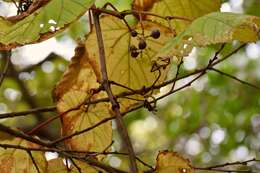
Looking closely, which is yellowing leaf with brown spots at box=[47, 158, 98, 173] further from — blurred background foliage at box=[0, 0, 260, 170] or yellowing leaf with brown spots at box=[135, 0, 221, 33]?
blurred background foliage at box=[0, 0, 260, 170]

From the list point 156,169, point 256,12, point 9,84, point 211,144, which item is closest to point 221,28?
point 156,169

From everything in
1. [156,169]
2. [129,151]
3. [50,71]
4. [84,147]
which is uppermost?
[50,71]

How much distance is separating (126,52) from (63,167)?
24 cm

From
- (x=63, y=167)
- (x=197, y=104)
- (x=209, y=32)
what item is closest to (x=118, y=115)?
A: (x=209, y=32)

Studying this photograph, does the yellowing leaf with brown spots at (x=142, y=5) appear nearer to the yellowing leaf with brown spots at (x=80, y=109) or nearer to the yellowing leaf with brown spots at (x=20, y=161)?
the yellowing leaf with brown spots at (x=80, y=109)

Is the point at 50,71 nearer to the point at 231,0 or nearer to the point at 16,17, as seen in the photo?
the point at 231,0

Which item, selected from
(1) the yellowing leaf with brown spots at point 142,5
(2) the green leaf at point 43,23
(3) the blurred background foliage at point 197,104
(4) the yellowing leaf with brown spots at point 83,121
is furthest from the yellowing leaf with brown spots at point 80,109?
(3) the blurred background foliage at point 197,104

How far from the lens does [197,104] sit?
3457 millimetres

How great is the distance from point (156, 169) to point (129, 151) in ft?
0.90

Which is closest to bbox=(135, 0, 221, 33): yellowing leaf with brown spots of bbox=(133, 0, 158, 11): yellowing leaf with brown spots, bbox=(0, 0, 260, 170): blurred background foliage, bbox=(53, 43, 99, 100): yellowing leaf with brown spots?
bbox=(133, 0, 158, 11): yellowing leaf with brown spots

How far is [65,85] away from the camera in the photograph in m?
1.20

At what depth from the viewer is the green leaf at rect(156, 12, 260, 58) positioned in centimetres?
80

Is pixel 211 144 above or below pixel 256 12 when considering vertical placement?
above

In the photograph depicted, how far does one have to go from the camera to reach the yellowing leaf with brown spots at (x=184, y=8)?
3.78ft
